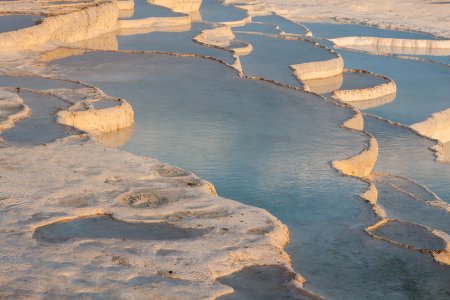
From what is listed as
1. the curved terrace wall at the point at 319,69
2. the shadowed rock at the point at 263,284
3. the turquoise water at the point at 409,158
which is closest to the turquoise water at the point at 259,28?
the curved terrace wall at the point at 319,69

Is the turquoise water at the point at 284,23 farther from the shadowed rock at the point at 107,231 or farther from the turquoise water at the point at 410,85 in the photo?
the shadowed rock at the point at 107,231

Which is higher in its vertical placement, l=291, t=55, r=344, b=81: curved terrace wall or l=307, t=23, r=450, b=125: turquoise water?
l=291, t=55, r=344, b=81: curved terrace wall

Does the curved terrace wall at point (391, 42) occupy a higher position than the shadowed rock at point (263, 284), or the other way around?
the shadowed rock at point (263, 284)

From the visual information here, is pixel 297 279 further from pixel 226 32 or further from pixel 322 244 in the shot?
pixel 226 32

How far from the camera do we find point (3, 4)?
41.3 feet

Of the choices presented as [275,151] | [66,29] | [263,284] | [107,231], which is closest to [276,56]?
[66,29]

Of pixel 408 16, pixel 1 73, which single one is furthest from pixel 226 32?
pixel 408 16

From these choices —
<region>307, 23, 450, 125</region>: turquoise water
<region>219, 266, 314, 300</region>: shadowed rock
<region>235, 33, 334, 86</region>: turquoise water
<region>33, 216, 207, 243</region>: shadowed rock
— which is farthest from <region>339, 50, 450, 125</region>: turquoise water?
<region>219, 266, 314, 300</region>: shadowed rock

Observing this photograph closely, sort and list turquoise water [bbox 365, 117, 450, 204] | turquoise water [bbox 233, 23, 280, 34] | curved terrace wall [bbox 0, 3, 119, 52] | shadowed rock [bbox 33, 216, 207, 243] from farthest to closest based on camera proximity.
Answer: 1. turquoise water [bbox 233, 23, 280, 34]
2. curved terrace wall [bbox 0, 3, 119, 52]
3. turquoise water [bbox 365, 117, 450, 204]
4. shadowed rock [bbox 33, 216, 207, 243]

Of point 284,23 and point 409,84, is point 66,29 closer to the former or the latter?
point 409,84

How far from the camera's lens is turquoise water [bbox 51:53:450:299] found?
4684 millimetres

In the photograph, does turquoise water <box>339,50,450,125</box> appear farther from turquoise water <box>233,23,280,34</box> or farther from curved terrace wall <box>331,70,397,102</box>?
turquoise water <box>233,23,280,34</box>

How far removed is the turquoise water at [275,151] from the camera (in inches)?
184

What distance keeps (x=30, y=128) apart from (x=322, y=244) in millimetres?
2425
